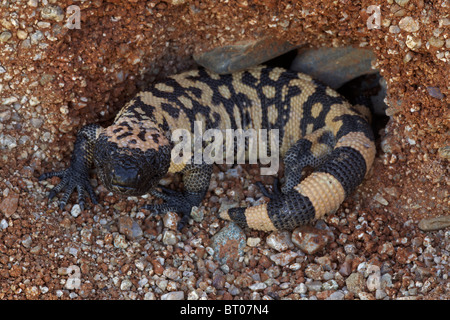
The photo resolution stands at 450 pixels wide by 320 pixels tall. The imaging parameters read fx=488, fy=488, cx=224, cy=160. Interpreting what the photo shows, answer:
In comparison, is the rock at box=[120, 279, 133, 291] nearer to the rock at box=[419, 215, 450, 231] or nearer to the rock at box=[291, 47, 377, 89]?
the rock at box=[419, 215, 450, 231]

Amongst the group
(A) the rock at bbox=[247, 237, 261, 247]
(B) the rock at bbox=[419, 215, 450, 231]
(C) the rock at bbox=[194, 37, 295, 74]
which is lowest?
(A) the rock at bbox=[247, 237, 261, 247]

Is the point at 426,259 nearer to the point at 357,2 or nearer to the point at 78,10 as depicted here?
the point at 357,2

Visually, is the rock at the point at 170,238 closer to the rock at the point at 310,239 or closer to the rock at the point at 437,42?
the rock at the point at 310,239

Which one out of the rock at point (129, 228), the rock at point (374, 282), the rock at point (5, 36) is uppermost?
the rock at point (5, 36)

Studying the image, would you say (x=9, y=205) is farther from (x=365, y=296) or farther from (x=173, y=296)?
(x=365, y=296)

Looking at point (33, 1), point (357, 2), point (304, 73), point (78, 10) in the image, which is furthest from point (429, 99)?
point (33, 1)

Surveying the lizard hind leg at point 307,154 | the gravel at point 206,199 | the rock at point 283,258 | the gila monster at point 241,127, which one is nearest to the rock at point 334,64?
the gila monster at point 241,127

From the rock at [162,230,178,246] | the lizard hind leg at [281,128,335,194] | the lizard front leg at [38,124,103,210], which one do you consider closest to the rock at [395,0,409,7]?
the lizard hind leg at [281,128,335,194]

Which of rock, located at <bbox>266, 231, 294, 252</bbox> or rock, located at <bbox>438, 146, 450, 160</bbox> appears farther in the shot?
rock, located at <bbox>266, 231, 294, 252</bbox>
